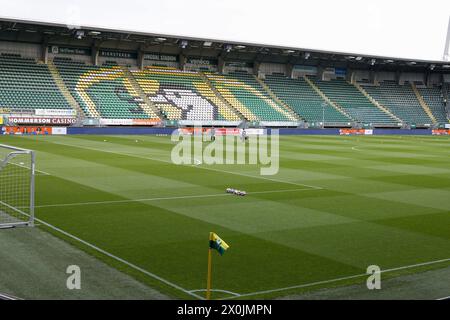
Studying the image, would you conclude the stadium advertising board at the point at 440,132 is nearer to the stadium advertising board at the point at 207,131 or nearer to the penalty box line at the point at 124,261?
the stadium advertising board at the point at 207,131

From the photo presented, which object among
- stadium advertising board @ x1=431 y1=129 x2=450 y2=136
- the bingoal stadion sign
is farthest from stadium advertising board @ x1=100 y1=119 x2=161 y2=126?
stadium advertising board @ x1=431 y1=129 x2=450 y2=136

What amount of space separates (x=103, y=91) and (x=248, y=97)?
19118mm

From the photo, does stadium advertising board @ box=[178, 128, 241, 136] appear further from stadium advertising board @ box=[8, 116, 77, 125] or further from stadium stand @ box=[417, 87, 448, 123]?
stadium stand @ box=[417, 87, 448, 123]

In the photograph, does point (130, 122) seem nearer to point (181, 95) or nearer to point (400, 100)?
point (181, 95)

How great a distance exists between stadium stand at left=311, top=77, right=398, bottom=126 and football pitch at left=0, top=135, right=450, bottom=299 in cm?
5043

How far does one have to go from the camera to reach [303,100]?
76.9 metres

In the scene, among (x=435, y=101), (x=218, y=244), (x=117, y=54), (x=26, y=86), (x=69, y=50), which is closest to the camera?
(x=218, y=244)

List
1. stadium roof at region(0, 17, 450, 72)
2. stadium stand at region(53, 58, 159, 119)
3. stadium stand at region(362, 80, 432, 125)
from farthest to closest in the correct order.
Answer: stadium stand at region(362, 80, 432, 125) < stadium stand at region(53, 58, 159, 119) < stadium roof at region(0, 17, 450, 72)

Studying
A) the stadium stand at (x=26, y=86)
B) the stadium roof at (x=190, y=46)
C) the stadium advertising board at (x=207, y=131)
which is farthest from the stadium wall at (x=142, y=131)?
the stadium roof at (x=190, y=46)

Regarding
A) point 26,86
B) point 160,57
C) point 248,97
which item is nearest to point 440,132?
point 248,97

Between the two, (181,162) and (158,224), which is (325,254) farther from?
(181,162)

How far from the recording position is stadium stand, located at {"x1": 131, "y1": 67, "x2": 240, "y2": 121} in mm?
65875

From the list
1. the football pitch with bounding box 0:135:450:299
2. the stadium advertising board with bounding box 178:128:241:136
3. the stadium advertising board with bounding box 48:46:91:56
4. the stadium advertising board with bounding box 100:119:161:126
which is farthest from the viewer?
the stadium advertising board with bounding box 48:46:91:56

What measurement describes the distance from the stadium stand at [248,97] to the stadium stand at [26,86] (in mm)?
21086
